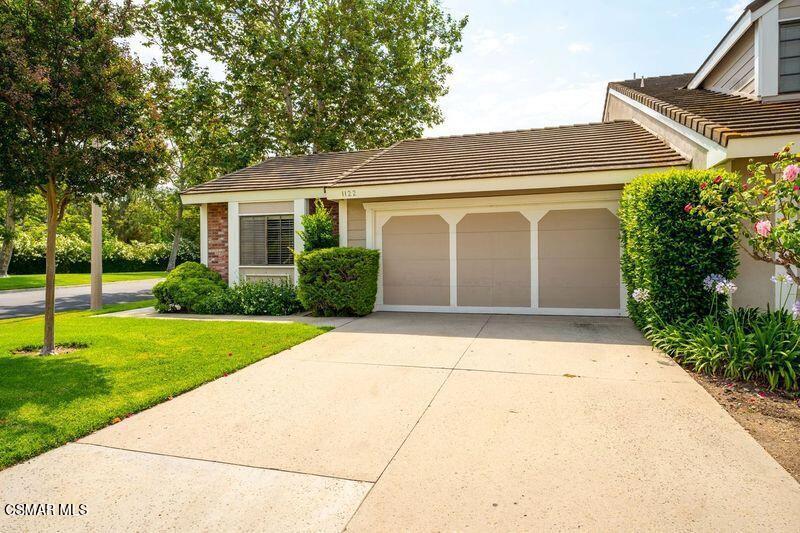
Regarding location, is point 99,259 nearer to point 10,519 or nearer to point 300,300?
point 300,300

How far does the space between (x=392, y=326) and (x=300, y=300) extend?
2476 mm

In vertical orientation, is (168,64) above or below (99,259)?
above

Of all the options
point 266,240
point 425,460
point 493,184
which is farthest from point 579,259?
point 266,240

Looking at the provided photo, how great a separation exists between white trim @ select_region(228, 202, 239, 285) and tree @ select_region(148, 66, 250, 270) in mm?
9309

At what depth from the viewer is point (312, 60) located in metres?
19.3

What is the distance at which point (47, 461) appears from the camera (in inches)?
121

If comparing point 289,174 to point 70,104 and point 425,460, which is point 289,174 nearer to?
point 70,104

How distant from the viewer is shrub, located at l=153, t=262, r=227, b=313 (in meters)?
10.3

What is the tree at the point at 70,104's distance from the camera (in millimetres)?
5352

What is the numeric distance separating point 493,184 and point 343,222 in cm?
371

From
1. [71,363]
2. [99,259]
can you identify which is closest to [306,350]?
[71,363]

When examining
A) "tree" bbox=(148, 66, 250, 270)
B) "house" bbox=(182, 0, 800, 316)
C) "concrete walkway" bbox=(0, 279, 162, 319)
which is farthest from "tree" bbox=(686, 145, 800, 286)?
"tree" bbox=(148, 66, 250, 270)

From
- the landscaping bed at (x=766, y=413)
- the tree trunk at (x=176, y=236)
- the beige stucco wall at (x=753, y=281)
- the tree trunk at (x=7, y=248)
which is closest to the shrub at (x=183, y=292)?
the landscaping bed at (x=766, y=413)

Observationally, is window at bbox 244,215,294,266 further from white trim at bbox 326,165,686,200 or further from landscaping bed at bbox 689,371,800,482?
landscaping bed at bbox 689,371,800,482
